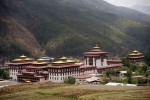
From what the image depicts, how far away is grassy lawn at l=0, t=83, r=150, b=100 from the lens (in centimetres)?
4265

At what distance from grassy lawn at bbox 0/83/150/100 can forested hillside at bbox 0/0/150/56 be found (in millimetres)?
56085

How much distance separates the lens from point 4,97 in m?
44.8

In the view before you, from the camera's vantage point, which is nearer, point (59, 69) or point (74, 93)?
point (74, 93)

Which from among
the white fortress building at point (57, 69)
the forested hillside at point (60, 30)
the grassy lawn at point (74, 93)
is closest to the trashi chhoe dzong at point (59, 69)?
the white fortress building at point (57, 69)

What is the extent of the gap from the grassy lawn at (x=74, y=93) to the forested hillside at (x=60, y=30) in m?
56.1

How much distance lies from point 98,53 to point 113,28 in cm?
7929

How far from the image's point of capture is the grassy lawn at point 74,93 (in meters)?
42.7

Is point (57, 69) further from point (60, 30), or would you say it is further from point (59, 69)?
point (60, 30)

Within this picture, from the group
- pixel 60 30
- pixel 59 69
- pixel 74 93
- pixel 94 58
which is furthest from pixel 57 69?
pixel 60 30

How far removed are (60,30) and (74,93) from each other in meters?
82.9

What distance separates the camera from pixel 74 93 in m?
46.0

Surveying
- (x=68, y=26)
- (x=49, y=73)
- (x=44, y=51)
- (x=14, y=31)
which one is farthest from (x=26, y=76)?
(x=68, y=26)

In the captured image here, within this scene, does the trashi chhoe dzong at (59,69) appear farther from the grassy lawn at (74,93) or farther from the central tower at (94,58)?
the grassy lawn at (74,93)

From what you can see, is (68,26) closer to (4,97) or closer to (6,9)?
(6,9)
